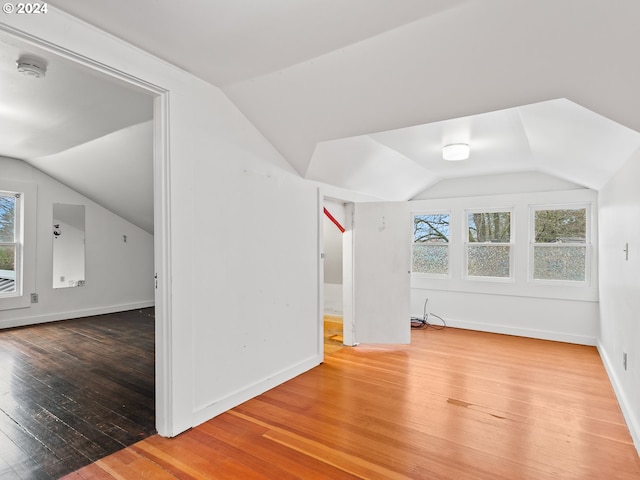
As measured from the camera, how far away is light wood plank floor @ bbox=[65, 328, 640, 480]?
189 centimetres

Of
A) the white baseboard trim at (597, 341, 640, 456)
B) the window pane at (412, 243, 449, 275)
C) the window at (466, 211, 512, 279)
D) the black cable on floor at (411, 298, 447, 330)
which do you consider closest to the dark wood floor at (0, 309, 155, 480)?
the white baseboard trim at (597, 341, 640, 456)

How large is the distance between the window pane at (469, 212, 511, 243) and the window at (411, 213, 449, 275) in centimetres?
37

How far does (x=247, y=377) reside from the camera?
274 centimetres

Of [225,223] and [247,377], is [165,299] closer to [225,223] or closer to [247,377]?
[225,223]

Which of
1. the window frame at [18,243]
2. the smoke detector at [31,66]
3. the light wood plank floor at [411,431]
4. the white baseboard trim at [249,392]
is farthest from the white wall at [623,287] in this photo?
the window frame at [18,243]

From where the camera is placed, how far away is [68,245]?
5.49m

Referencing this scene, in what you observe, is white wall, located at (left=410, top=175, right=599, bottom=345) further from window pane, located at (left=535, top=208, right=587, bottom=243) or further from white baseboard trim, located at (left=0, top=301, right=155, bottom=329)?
white baseboard trim, located at (left=0, top=301, right=155, bottom=329)

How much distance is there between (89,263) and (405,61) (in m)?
5.76

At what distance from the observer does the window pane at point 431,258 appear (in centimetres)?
534

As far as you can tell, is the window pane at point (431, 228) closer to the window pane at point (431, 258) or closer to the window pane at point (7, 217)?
the window pane at point (431, 258)

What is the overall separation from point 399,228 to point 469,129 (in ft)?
4.83

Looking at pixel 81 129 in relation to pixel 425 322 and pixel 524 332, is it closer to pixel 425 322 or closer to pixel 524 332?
pixel 425 322

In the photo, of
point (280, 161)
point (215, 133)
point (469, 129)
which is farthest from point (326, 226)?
point (215, 133)

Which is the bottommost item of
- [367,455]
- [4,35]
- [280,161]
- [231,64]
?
[367,455]
